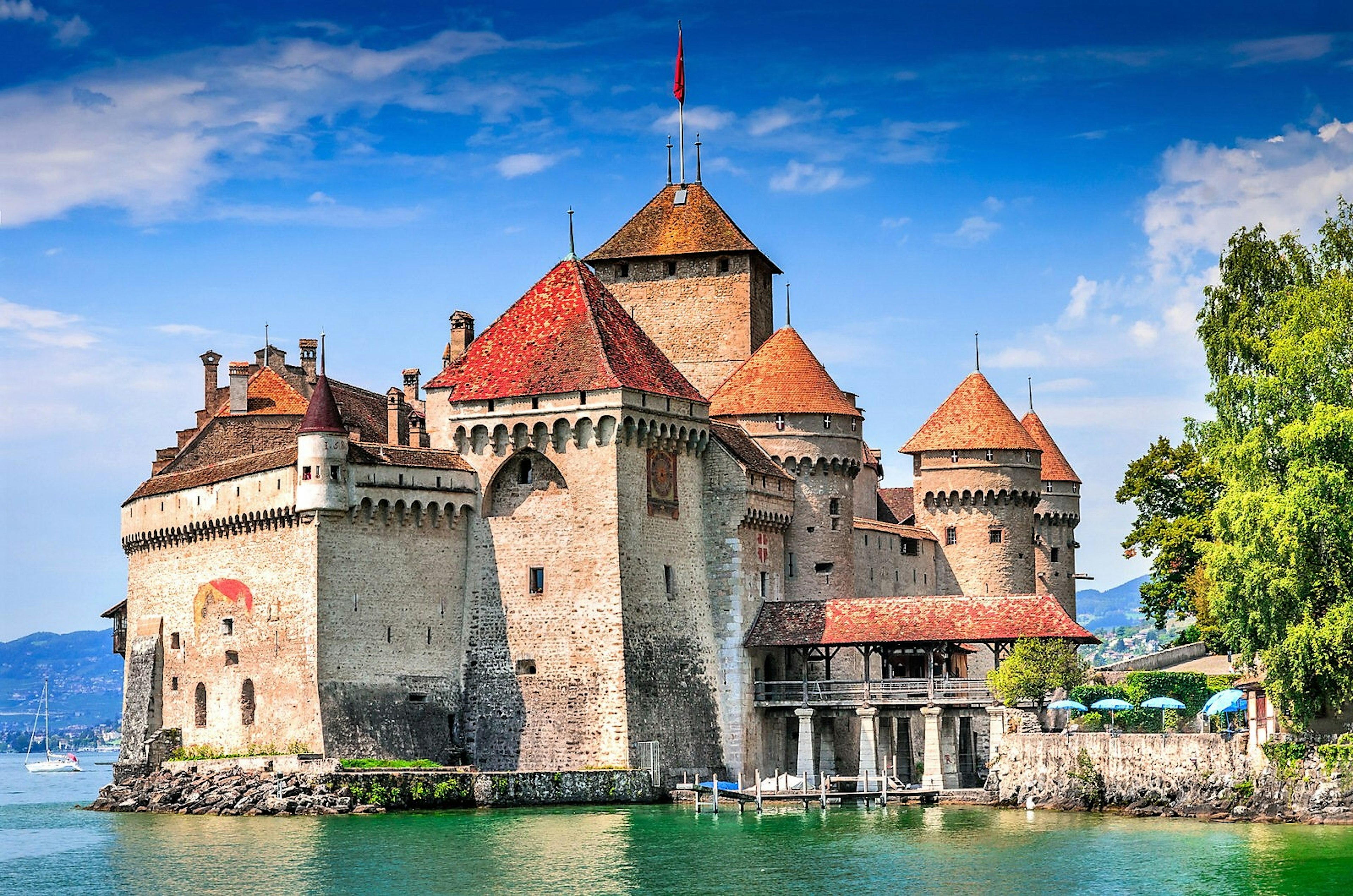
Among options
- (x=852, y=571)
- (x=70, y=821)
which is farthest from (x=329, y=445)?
(x=852, y=571)

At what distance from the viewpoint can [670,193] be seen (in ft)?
248

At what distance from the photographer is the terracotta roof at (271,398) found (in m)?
64.5

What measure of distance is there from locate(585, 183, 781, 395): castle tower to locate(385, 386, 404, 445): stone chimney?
13.0 meters

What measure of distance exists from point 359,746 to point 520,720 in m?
4.76

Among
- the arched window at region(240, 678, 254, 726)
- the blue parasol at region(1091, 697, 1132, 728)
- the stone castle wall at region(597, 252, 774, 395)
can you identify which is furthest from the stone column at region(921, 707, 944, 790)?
the arched window at region(240, 678, 254, 726)

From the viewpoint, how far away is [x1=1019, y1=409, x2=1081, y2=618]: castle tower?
79.6 m

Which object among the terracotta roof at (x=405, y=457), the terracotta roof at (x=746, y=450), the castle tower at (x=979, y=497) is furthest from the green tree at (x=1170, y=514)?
the terracotta roof at (x=405, y=457)

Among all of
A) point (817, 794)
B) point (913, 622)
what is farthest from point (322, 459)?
point (913, 622)

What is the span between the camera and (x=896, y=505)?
80.9 m

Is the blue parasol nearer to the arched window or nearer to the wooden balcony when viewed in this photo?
the wooden balcony

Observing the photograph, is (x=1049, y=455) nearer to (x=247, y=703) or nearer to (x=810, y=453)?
(x=810, y=453)

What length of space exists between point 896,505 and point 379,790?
109ft

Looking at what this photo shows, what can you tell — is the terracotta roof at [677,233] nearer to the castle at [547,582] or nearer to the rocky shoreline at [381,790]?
the castle at [547,582]

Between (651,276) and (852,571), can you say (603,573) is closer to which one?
(852,571)
